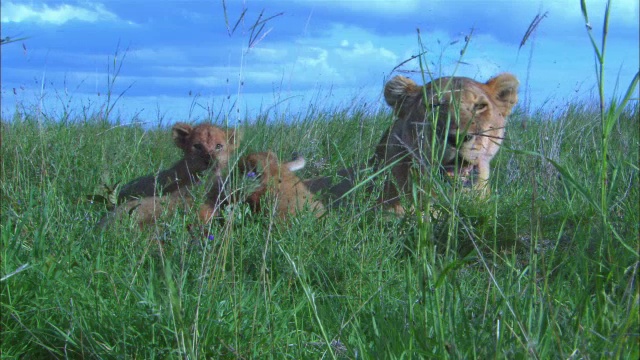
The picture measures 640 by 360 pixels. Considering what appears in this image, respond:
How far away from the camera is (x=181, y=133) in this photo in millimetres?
6582

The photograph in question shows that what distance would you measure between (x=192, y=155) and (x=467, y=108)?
266cm

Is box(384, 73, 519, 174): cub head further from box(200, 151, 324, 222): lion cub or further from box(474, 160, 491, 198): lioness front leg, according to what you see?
box(200, 151, 324, 222): lion cub

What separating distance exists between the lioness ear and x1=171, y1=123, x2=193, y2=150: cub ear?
264cm

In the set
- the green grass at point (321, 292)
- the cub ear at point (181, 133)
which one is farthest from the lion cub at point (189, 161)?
the green grass at point (321, 292)

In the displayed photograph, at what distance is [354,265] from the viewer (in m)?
3.36

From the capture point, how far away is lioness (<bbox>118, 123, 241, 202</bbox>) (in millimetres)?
5617

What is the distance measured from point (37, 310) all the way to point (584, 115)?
866cm

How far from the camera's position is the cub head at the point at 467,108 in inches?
165

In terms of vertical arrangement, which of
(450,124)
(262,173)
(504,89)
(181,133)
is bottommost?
(181,133)

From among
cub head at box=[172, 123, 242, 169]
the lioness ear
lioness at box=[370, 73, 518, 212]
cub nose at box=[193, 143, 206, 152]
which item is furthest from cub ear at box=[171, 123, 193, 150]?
the lioness ear

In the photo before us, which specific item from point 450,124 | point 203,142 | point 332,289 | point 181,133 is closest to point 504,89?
point 450,124

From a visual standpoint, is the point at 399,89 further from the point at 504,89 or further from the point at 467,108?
the point at 467,108

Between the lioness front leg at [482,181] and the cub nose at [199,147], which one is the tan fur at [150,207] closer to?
the cub nose at [199,147]

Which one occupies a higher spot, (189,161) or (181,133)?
(181,133)
